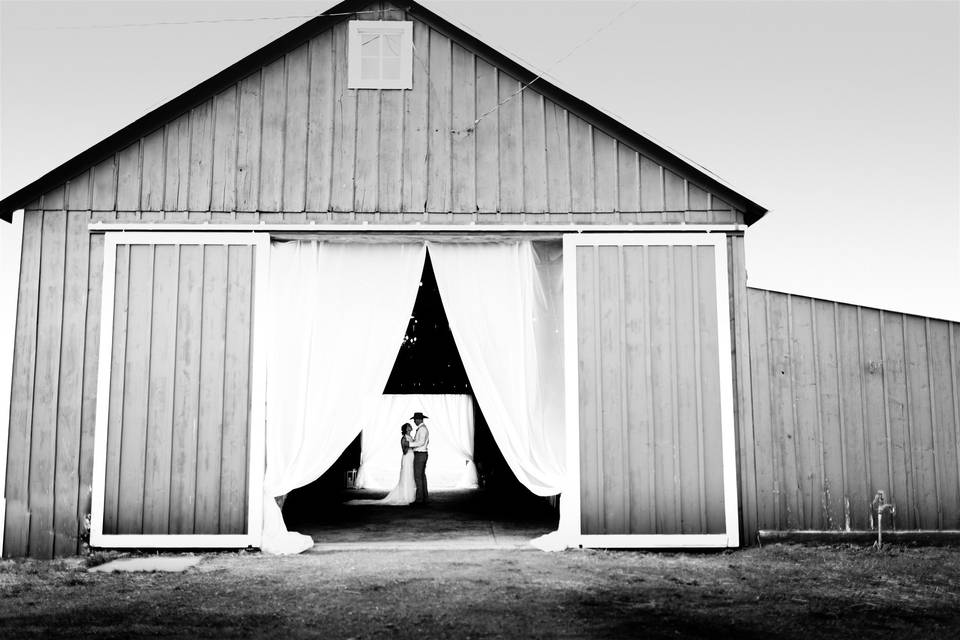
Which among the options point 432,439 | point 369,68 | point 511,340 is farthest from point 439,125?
point 432,439

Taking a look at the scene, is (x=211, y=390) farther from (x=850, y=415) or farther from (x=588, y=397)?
(x=850, y=415)

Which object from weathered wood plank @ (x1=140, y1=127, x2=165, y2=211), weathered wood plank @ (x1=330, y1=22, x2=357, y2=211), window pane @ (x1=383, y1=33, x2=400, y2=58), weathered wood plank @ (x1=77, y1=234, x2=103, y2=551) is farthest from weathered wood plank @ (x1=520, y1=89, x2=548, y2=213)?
weathered wood plank @ (x1=77, y1=234, x2=103, y2=551)

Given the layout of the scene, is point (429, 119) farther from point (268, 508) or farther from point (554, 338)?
point (268, 508)

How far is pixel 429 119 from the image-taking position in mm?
8086

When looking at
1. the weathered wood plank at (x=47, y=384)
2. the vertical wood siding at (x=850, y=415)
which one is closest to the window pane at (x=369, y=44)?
the weathered wood plank at (x=47, y=384)

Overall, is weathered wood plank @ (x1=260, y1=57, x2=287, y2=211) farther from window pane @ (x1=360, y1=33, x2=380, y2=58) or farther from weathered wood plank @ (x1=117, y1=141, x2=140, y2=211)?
weathered wood plank @ (x1=117, y1=141, x2=140, y2=211)

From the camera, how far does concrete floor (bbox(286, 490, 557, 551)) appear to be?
27.3ft

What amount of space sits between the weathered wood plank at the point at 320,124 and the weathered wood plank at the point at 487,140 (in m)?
1.40

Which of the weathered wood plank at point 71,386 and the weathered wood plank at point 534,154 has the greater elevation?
the weathered wood plank at point 534,154

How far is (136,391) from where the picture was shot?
25.3 ft

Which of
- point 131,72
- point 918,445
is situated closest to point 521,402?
point 918,445

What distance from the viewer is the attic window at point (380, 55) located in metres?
8.14

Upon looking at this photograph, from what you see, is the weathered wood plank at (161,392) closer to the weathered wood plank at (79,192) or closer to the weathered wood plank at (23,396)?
the weathered wood plank at (79,192)

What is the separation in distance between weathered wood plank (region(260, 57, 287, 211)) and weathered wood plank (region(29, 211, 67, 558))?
6.16ft
